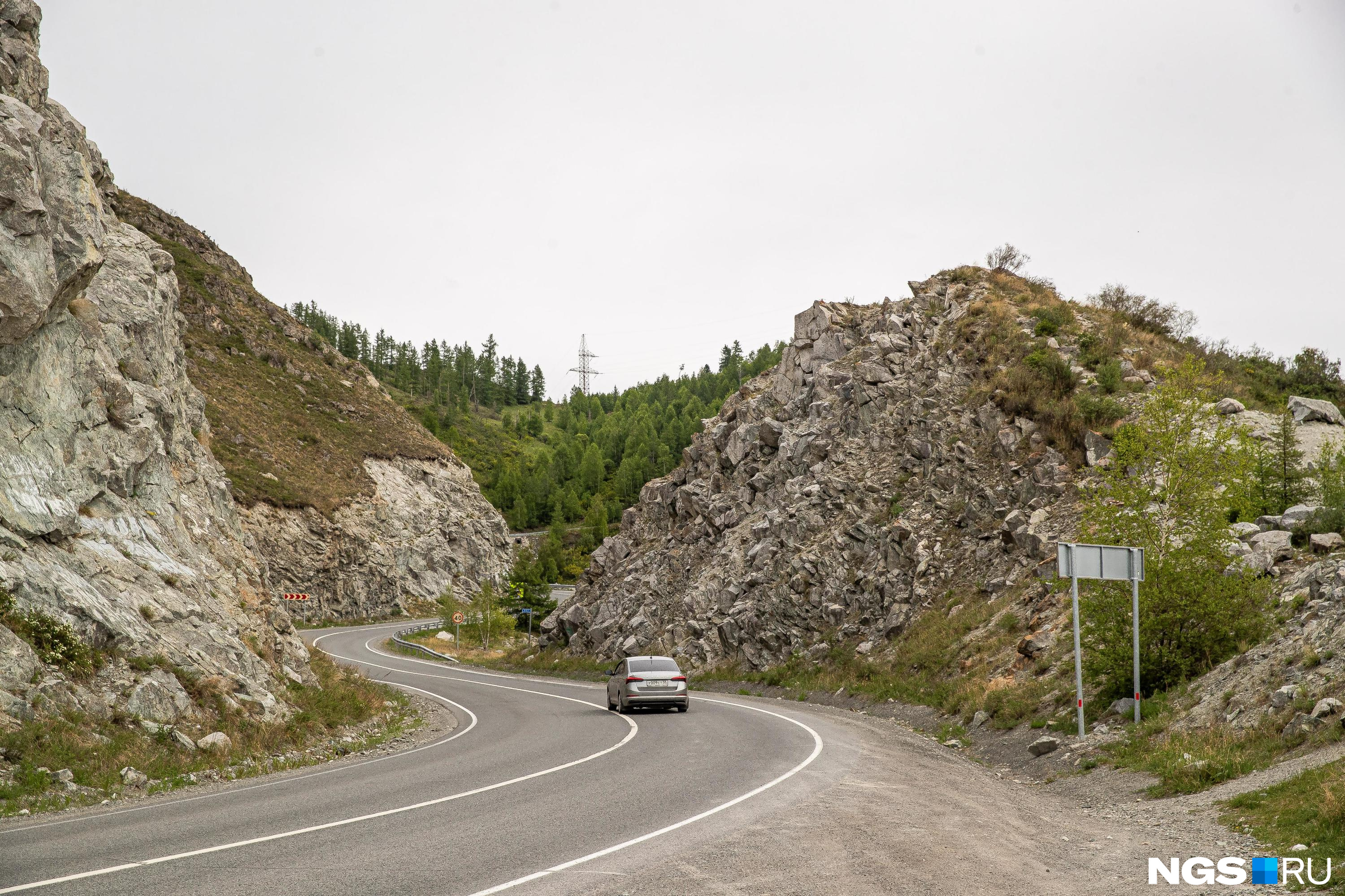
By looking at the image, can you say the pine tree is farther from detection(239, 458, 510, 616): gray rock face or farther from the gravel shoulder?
detection(239, 458, 510, 616): gray rock face

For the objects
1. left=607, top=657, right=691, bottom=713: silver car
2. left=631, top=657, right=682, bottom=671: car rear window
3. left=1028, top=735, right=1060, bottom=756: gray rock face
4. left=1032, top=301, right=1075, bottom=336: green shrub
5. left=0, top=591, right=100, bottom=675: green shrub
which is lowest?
left=607, top=657, right=691, bottom=713: silver car

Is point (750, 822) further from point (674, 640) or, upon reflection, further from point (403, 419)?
point (403, 419)

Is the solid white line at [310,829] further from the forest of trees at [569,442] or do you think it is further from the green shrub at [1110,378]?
the forest of trees at [569,442]

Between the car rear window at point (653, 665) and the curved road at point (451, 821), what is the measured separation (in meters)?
5.60

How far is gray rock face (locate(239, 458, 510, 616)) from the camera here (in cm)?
6777

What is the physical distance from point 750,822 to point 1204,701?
8.88 meters

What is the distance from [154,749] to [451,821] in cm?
723

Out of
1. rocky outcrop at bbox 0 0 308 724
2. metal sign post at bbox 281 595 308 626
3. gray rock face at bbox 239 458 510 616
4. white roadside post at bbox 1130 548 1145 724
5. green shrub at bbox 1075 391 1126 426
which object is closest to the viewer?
white roadside post at bbox 1130 548 1145 724

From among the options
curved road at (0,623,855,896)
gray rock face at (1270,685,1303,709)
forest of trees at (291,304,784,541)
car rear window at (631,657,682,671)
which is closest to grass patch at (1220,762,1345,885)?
gray rock face at (1270,685,1303,709)

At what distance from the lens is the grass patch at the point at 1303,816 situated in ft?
25.5

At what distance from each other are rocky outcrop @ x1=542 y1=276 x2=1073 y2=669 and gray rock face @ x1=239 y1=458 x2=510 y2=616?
1231 inches

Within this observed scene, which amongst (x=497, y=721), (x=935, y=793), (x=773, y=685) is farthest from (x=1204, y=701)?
(x=773, y=685)

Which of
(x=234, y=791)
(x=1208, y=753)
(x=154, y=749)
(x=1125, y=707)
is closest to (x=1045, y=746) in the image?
(x=1125, y=707)

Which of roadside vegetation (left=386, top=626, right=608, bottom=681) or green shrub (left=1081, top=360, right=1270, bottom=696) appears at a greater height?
green shrub (left=1081, top=360, right=1270, bottom=696)
